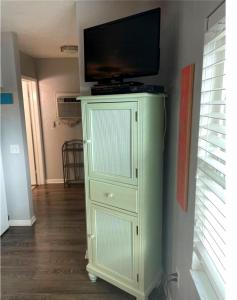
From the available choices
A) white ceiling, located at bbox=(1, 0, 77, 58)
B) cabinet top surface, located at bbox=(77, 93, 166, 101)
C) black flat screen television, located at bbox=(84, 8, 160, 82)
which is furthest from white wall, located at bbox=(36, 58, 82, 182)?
cabinet top surface, located at bbox=(77, 93, 166, 101)

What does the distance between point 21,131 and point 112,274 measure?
199cm

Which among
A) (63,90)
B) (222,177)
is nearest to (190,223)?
(222,177)

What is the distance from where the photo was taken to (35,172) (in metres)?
4.75

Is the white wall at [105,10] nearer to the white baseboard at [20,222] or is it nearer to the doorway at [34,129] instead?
the white baseboard at [20,222]

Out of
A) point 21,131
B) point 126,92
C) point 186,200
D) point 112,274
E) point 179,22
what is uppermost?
point 179,22

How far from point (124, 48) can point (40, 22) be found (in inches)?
Answer: 48.9

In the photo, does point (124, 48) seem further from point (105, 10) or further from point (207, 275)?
point (207, 275)

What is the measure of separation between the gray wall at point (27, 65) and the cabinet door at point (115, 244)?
300cm

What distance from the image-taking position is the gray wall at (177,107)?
1.22 meters

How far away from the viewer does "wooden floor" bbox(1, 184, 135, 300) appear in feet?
6.60

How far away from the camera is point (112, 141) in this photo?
1731 millimetres

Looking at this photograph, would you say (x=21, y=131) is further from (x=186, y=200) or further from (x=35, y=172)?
(x=186, y=200)

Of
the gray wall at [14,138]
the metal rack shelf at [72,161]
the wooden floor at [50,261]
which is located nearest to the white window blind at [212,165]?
the wooden floor at [50,261]

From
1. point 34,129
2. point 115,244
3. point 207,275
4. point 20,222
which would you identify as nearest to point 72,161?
point 34,129
